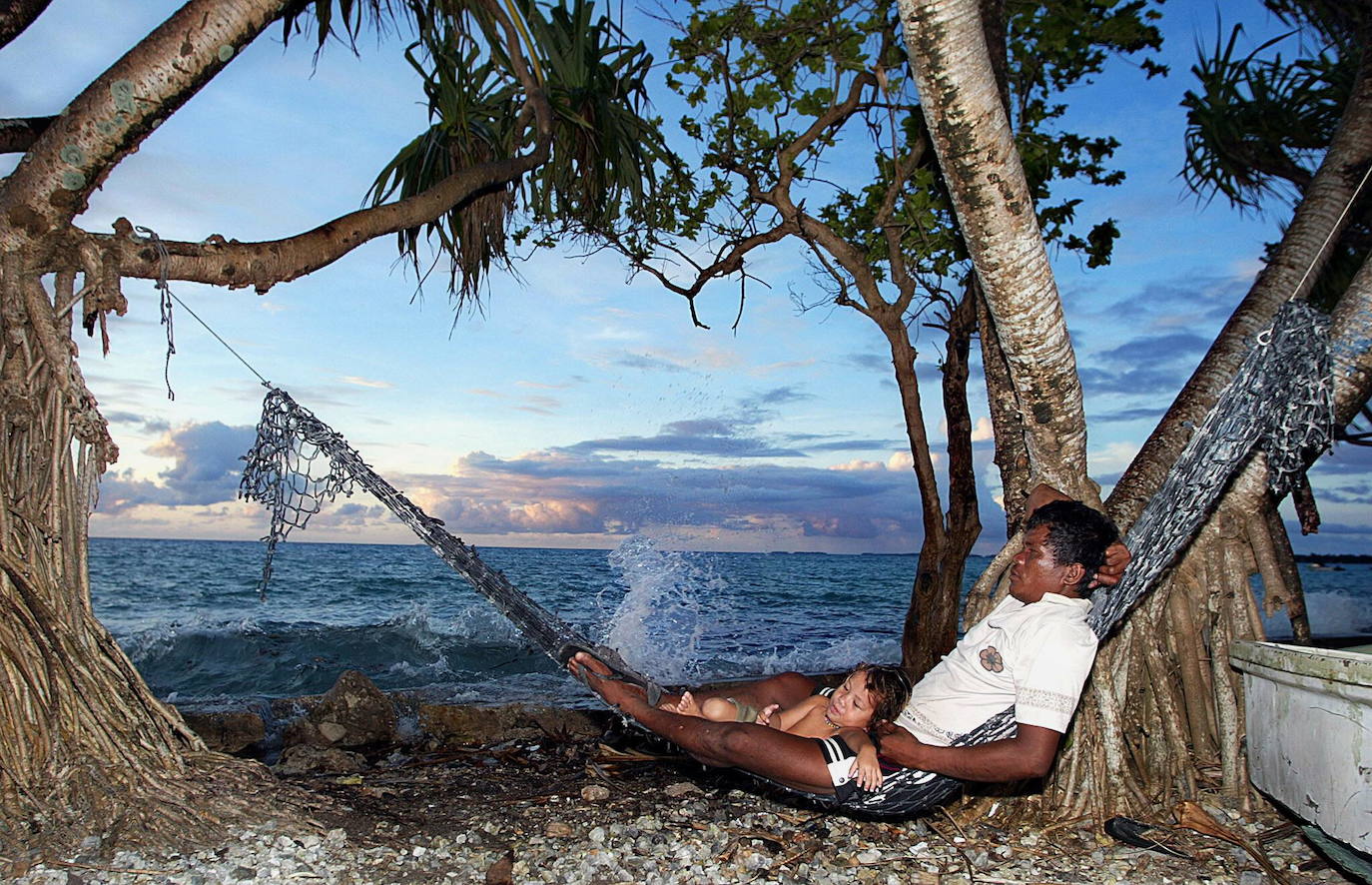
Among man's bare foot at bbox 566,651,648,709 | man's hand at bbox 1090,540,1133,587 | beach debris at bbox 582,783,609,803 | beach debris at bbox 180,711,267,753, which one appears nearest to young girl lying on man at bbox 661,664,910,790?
man's bare foot at bbox 566,651,648,709

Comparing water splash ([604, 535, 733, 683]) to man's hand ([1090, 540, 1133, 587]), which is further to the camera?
water splash ([604, 535, 733, 683])

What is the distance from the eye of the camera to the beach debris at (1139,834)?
2816mm

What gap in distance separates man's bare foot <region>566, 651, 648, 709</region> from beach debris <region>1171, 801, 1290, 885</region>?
72.0 inches

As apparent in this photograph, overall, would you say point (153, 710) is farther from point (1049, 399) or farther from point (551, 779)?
point (1049, 399)

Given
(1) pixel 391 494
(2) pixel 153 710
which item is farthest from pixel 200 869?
(1) pixel 391 494

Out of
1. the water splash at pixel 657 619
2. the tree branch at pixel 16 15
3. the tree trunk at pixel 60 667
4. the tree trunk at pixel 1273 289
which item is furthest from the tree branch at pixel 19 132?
the water splash at pixel 657 619

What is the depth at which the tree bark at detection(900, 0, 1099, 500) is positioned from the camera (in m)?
2.35

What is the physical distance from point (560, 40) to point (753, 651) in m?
7.69

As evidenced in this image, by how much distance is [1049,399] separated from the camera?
2877 millimetres

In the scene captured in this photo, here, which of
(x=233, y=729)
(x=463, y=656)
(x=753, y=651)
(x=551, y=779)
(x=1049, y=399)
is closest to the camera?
(x=1049, y=399)

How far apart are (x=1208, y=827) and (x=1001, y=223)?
6.67 feet

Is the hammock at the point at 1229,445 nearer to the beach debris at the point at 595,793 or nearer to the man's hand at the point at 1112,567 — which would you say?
the man's hand at the point at 1112,567

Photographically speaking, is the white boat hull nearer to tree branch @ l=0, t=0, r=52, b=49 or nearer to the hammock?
the hammock

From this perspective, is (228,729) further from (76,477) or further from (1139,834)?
(1139,834)
